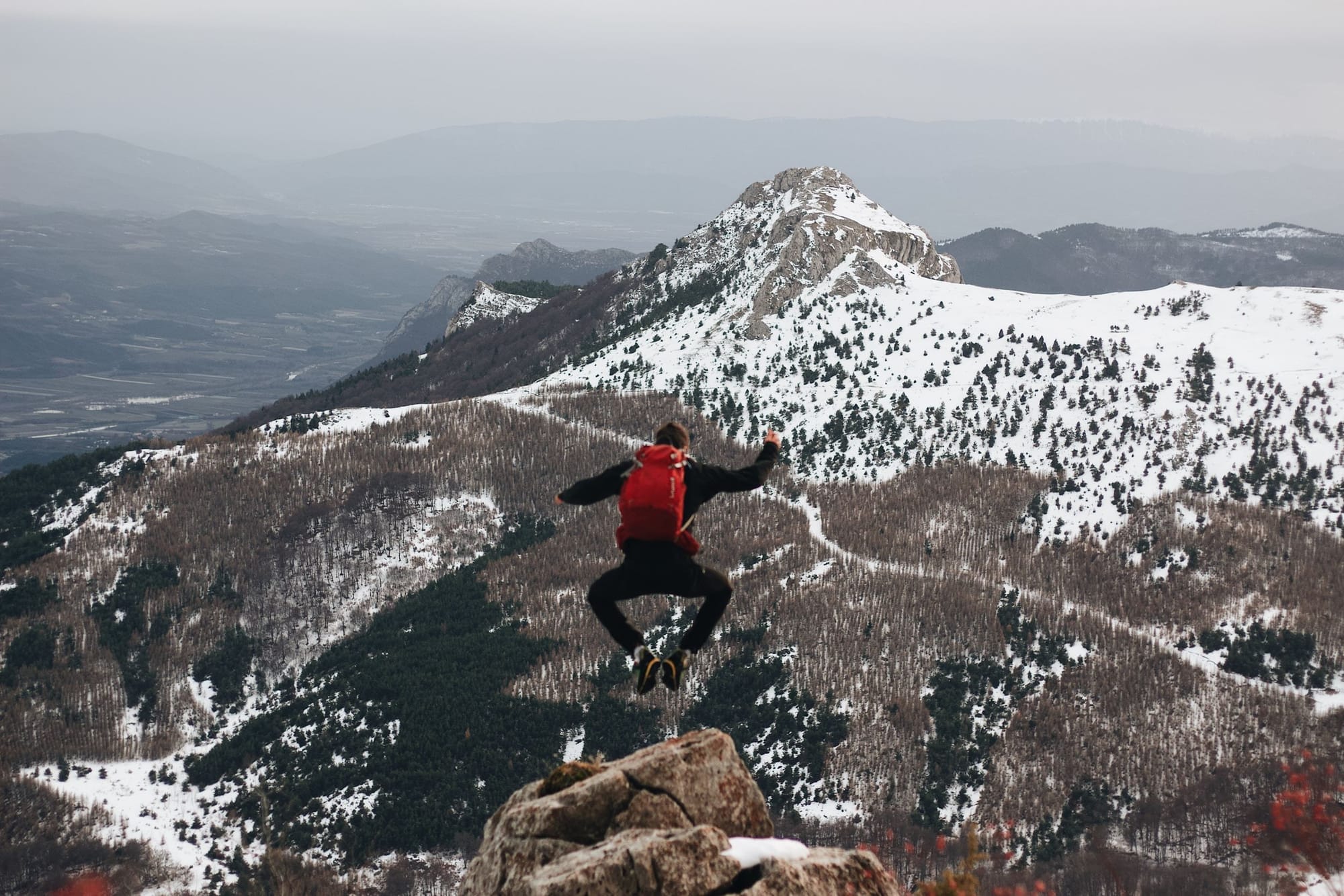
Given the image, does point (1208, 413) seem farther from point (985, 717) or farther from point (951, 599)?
point (985, 717)

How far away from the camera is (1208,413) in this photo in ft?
345

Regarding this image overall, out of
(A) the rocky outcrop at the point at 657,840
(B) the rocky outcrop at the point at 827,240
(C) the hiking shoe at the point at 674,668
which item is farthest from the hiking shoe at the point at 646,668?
(B) the rocky outcrop at the point at 827,240

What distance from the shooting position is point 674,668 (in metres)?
16.9

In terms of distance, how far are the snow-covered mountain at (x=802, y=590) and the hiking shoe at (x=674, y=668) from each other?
5256 centimetres

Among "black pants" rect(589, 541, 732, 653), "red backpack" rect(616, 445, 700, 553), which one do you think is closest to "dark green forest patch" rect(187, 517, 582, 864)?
"black pants" rect(589, 541, 732, 653)

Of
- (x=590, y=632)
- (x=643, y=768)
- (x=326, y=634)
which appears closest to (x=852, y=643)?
(x=590, y=632)

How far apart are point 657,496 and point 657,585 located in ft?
5.54

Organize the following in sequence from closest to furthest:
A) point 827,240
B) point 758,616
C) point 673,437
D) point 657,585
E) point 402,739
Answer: point 673,437 → point 657,585 → point 402,739 → point 758,616 → point 827,240

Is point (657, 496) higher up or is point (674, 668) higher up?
point (657, 496)

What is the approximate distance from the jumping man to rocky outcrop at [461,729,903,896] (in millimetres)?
1692

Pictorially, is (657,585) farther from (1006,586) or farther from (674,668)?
(1006,586)

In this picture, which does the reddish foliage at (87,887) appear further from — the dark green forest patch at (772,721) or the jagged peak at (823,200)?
the jagged peak at (823,200)

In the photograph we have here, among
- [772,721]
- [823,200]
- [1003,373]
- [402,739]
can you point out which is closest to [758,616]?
[772,721]

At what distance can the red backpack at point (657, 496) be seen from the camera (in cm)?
1712
